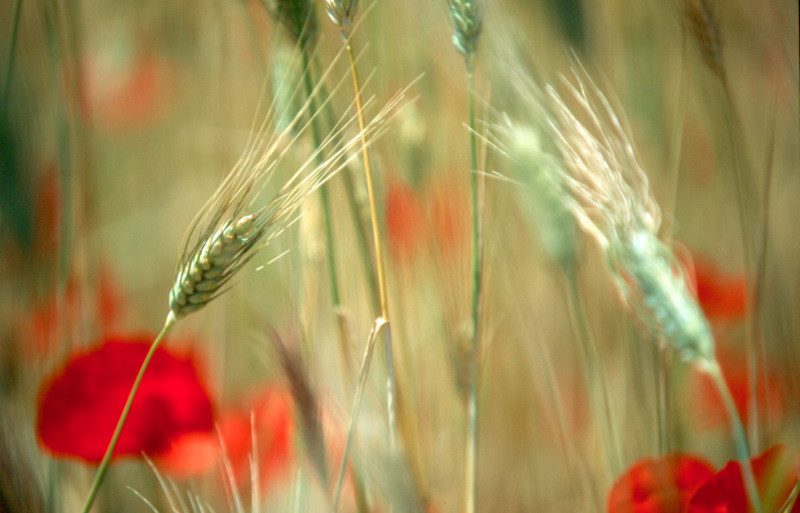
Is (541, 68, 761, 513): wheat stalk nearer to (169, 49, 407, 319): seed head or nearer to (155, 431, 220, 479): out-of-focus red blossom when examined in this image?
(169, 49, 407, 319): seed head

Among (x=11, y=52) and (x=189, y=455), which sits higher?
(x=11, y=52)

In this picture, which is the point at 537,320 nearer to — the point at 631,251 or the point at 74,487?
the point at 631,251

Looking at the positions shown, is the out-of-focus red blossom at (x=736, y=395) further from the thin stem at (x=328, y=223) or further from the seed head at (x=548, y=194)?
the thin stem at (x=328, y=223)

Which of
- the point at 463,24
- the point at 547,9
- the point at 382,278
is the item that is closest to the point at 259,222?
the point at 382,278

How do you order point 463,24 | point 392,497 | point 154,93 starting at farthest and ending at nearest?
point 154,93 < point 463,24 < point 392,497

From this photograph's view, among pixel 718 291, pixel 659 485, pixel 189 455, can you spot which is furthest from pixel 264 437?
pixel 718 291

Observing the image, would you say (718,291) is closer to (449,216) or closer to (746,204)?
(746,204)

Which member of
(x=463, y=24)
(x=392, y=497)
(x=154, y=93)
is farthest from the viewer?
(x=154, y=93)
